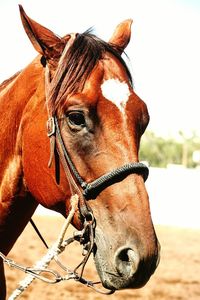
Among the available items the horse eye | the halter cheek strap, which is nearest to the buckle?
the halter cheek strap

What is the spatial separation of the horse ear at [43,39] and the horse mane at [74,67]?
0.30 ft

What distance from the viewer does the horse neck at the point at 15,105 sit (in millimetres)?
3075

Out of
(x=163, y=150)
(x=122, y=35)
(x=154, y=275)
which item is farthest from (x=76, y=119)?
(x=163, y=150)

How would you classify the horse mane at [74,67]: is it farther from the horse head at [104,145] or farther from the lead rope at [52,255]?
the lead rope at [52,255]

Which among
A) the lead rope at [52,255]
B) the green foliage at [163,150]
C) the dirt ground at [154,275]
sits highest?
the lead rope at [52,255]

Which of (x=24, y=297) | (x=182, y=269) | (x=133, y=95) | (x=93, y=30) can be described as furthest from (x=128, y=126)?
(x=182, y=269)

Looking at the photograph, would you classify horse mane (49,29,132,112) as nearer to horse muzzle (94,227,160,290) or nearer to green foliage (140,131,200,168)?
horse muzzle (94,227,160,290)

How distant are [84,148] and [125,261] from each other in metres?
0.67

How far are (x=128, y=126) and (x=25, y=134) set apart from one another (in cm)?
75

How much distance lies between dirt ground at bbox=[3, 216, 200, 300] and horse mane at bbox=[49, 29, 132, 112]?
5.51 meters

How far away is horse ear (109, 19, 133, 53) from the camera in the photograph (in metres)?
3.32

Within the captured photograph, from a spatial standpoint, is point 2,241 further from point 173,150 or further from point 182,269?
point 173,150

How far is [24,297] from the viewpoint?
7473 mm

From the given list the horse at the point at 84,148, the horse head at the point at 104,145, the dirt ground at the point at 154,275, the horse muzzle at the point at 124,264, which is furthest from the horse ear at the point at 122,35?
the dirt ground at the point at 154,275
